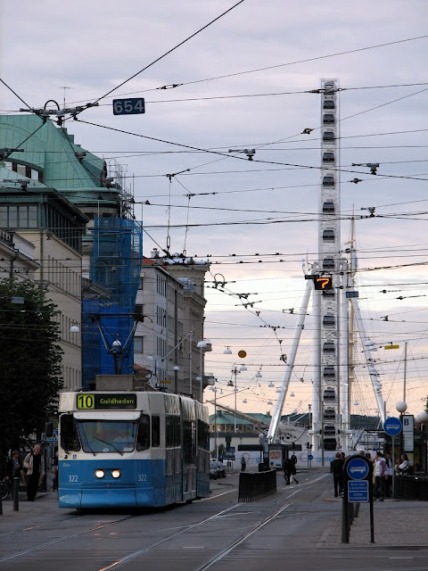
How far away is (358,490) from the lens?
981 inches

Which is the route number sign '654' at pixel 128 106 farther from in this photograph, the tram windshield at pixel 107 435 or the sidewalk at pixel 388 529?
the tram windshield at pixel 107 435

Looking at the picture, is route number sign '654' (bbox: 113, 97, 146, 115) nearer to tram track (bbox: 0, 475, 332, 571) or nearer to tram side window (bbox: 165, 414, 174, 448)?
tram track (bbox: 0, 475, 332, 571)

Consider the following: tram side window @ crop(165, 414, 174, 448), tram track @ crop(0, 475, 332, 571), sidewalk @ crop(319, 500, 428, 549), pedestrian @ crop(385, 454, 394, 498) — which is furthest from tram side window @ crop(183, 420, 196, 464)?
pedestrian @ crop(385, 454, 394, 498)

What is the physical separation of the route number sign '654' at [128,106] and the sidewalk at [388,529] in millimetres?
8241

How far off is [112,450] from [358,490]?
12.2 m

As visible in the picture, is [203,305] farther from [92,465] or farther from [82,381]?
[92,465]

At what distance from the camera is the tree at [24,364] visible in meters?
54.0

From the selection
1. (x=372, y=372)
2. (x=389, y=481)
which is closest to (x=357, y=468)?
(x=389, y=481)

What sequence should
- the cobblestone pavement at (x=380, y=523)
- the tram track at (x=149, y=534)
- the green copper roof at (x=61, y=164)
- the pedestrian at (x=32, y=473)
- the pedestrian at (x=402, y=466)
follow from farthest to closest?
the green copper roof at (x=61, y=164)
the pedestrian at (x=402, y=466)
the pedestrian at (x=32, y=473)
the cobblestone pavement at (x=380, y=523)
the tram track at (x=149, y=534)

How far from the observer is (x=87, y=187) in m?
119

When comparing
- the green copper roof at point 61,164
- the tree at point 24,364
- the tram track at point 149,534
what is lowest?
the tram track at point 149,534

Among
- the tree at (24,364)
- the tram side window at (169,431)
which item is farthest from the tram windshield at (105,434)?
the tree at (24,364)

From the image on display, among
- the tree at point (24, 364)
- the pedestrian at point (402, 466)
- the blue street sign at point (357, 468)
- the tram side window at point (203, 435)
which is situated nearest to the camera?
the blue street sign at point (357, 468)

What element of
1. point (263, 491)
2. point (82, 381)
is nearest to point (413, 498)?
point (263, 491)
